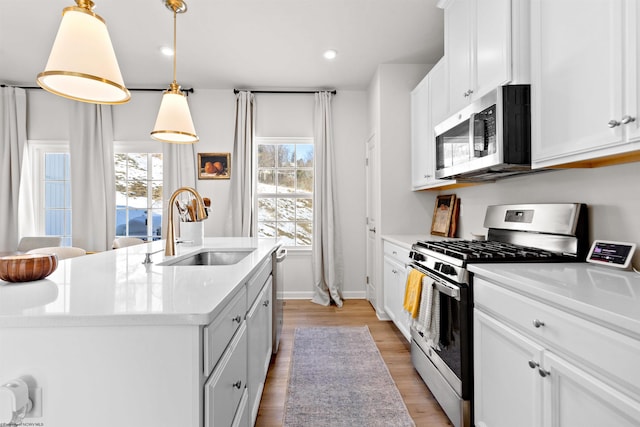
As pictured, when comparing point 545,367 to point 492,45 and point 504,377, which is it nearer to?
point 504,377

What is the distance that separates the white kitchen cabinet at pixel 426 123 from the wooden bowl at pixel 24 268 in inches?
99.2

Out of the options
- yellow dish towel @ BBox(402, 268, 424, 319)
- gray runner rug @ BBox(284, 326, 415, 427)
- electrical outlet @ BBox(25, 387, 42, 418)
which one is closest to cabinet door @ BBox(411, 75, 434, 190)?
yellow dish towel @ BBox(402, 268, 424, 319)

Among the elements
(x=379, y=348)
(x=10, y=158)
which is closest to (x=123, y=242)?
(x=10, y=158)

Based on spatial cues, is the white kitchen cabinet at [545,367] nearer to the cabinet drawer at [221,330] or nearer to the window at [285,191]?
the cabinet drawer at [221,330]

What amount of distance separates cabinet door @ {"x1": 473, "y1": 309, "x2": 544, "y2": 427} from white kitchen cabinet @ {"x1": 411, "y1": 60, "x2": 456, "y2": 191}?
146 cm

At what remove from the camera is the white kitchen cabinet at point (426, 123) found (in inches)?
105

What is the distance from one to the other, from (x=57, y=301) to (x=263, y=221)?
346 centimetres

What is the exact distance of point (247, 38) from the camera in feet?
9.78

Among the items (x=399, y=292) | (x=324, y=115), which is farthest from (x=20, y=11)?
(x=399, y=292)

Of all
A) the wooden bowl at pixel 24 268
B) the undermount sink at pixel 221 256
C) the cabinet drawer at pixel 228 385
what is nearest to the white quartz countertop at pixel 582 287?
the cabinet drawer at pixel 228 385

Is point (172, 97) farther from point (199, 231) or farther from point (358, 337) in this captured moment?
point (358, 337)

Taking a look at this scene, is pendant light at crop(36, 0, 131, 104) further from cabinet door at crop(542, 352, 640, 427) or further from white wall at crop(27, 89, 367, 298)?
white wall at crop(27, 89, 367, 298)

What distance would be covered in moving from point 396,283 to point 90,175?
12.8 ft

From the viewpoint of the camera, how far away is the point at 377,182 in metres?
3.54
